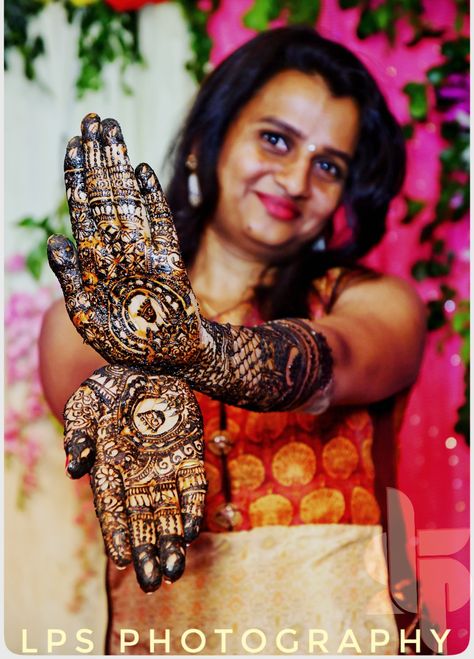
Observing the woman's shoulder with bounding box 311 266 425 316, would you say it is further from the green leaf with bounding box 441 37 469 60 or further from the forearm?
the green leaf with bounding box 441 37 469 60

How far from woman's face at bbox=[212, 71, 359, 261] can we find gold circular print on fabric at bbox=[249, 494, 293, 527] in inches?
14.5

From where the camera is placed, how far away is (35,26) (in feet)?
5.16

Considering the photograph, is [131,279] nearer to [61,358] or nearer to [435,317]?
[61,358]

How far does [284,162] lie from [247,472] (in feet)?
1.47

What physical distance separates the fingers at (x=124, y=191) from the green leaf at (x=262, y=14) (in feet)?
2.73

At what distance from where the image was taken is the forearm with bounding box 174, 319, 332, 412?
80 centimetres

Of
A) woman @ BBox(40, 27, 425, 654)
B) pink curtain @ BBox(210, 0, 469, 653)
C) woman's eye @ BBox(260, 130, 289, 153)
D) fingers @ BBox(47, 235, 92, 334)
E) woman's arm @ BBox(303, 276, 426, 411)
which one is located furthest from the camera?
pink curtain @ BBox(210, 0, 469, 653)

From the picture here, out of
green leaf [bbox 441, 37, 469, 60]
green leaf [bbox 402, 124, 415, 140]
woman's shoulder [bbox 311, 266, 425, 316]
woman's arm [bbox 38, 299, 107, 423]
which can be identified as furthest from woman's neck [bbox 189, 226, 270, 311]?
green leaf [bbox 441, 37, 469, 60]

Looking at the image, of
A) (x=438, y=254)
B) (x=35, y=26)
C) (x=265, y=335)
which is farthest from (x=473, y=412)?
(x=35, y=26)

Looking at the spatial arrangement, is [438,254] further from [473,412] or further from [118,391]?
[118,391]

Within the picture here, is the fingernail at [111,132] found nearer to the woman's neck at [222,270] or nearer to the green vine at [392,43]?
the woman's neck at [222,270]

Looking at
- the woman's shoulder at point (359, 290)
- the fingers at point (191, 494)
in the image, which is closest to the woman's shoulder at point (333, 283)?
the woman's shoulder at point (359, 290)

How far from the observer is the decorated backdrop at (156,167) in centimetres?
152

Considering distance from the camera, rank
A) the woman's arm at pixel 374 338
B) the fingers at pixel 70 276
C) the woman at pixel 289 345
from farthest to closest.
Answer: the woman at pixel 289 345, the woman's arm at pixel 374 338, the fingers at pixel 70 276
